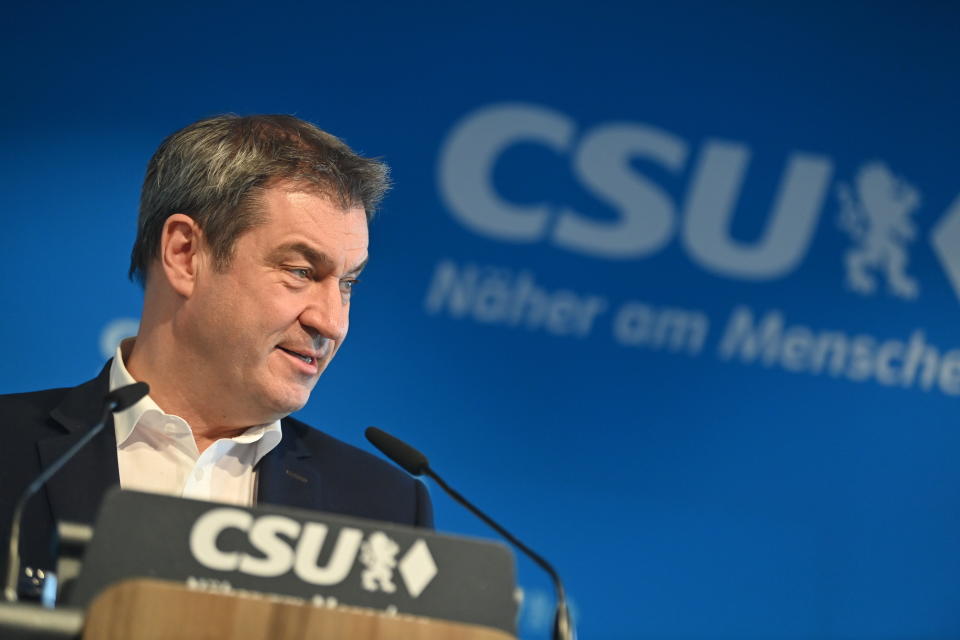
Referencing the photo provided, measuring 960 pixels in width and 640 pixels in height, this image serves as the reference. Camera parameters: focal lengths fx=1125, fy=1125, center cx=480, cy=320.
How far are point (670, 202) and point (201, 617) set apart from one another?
2.90 m

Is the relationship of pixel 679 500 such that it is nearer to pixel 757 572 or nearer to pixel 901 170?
pixel 757 572

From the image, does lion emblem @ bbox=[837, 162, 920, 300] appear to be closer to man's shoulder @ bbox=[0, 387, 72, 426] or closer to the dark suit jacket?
the dark suit jacket

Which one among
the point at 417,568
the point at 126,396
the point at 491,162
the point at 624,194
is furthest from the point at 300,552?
the point at 624,194

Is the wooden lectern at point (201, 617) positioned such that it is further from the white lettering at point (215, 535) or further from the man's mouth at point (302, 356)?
the man's mouth at point (302, 356)

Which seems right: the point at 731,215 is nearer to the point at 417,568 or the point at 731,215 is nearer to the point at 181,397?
the point at 181,397

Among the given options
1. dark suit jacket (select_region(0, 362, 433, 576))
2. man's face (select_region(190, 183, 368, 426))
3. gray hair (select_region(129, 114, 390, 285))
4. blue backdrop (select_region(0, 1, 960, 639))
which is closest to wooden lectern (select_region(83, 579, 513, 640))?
dark suit jacket (select_region(0, 362, 433, 576))

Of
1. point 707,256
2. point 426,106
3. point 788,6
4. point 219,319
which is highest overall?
point 788,6

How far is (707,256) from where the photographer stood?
3.70 m

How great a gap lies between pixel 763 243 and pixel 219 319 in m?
2.28

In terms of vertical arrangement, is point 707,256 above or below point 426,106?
below

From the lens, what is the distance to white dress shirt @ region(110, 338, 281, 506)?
1907mm

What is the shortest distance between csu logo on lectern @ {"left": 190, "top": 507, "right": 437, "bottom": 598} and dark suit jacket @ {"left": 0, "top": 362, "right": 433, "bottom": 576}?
0.56 metres

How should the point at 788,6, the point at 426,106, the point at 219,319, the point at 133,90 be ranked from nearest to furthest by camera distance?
1. the point at 219,319
2. the point at 133,90
3. the point at 426,106
4. the point at 788,6

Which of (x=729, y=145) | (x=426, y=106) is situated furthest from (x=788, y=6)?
(x=426, y=106)
